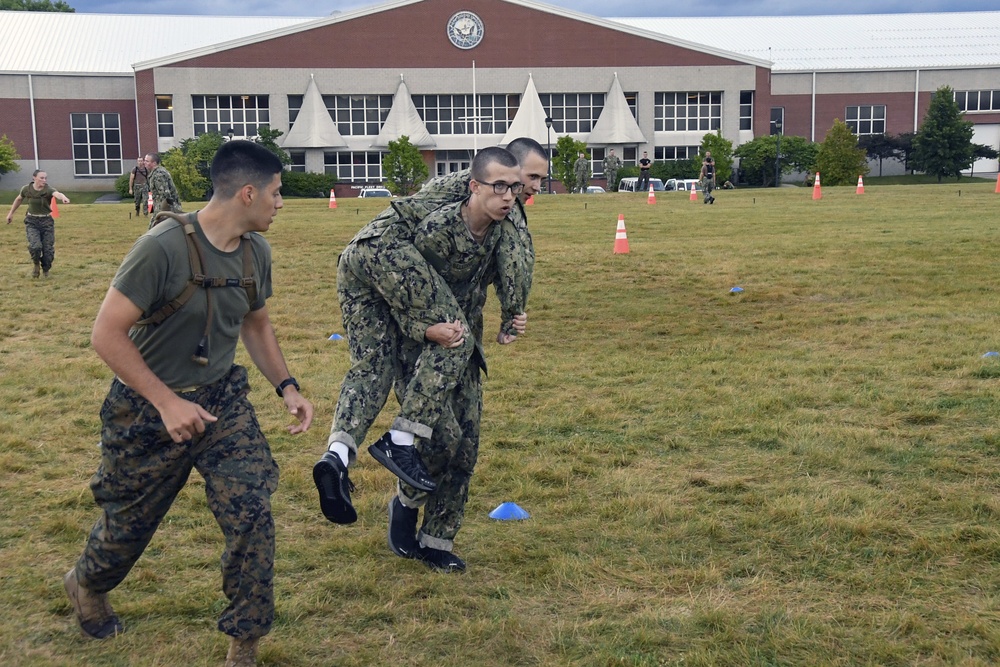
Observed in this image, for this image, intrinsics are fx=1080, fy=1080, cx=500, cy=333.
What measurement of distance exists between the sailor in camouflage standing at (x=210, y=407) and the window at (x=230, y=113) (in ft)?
188

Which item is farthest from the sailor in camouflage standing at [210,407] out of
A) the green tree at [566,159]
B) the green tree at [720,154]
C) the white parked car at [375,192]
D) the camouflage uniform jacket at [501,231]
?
the green tree at [720,154]

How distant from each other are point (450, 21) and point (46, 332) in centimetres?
5031

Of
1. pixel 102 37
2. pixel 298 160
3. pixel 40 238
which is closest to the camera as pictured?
pixel 40 238

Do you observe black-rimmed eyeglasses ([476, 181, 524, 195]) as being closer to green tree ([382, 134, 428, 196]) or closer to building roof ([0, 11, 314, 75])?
green tree ([382, 134, 428, 196])

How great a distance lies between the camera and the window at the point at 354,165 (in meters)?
61.3

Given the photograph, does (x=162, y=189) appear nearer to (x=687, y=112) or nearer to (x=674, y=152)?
(x=674, y=152)

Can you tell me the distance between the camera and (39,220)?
17.0 m

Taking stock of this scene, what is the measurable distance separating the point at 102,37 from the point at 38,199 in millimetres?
52471

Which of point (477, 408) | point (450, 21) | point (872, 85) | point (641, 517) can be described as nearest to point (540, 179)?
point (477, 408)

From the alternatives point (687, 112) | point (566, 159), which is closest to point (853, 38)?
point (687, 112)

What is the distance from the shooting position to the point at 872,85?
6581cm

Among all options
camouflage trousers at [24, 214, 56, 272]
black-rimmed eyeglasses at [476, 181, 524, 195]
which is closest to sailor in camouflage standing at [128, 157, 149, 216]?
camouflage trousers at [24, 214, 56, 272]

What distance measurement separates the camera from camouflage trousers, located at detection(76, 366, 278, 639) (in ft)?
13.1

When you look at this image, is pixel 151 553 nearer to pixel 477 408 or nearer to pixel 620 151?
pixel 477 408
